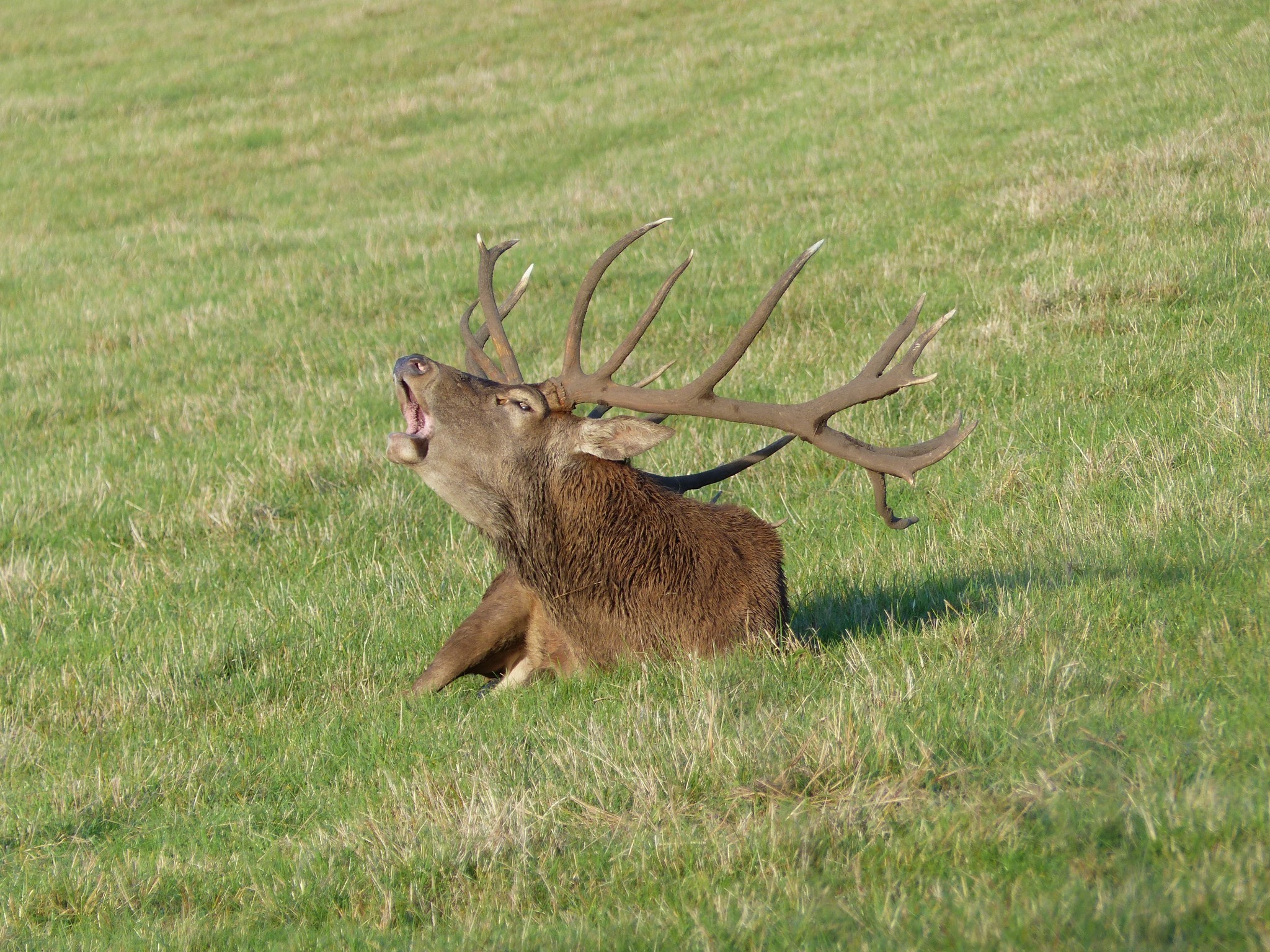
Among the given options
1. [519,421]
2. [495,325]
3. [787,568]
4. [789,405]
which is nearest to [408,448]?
[519,421]

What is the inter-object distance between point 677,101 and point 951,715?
1965 cm

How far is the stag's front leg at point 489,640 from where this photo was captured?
18.6ft

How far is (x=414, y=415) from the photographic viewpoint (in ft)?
17.8

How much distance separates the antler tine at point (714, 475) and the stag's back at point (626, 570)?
314 millimetres

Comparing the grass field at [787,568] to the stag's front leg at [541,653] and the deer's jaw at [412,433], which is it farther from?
the deer's jaw at [412,433]

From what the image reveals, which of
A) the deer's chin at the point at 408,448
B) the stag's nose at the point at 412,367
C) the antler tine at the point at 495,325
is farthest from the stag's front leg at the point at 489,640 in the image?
the stag's nose at the point at 412,367

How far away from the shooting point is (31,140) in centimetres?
2448

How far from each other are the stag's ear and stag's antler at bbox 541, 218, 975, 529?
0.08 m

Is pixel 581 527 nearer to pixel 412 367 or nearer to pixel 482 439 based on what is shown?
pixel 482 439

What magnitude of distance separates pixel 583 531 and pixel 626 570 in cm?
23

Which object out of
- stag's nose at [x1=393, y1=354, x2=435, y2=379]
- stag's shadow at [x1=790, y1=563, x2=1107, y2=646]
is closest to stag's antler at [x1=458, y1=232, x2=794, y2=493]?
stag's nose at [x1=393, y1=354, x2=435, y2=379]

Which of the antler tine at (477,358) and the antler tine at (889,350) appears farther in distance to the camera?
the antler tine at (477,358)

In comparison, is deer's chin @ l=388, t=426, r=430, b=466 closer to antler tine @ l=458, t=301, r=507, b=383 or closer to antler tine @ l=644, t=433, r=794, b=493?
antler tine @ l=458, t=301, r=507, b=383

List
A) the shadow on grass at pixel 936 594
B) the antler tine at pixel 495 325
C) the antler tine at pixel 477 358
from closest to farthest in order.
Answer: the shadow on grass at pixel 936 594 < the antler tine at pixel 495 325 < the antler tine at pixel 477 358
